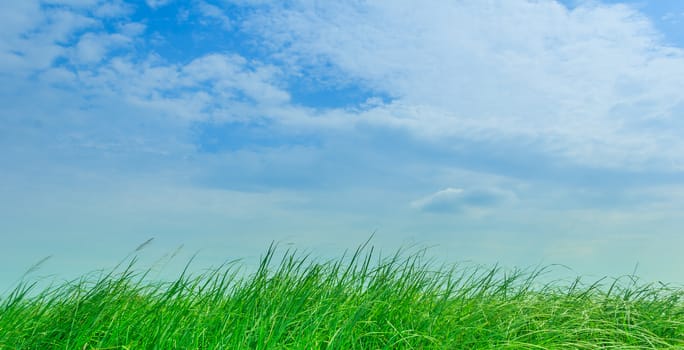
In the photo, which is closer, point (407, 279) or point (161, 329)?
point (161, 329)

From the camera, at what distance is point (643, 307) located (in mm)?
5984

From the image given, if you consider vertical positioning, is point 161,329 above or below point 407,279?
below

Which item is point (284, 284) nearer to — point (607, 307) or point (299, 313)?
point (299, 313)

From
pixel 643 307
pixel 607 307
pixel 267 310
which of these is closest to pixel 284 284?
pixel 267 310

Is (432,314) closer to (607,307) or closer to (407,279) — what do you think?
(407,279)

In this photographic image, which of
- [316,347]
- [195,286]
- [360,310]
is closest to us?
[316,347]

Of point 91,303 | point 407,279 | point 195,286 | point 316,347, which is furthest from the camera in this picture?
point 407,279

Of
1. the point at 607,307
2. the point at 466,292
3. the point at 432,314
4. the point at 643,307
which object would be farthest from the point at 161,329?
the point at 643,307

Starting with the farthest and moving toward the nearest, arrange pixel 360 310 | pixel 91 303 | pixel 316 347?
pixel 91 303, pixel 360 310, pixel 316 347

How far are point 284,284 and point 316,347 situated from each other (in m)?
1.23

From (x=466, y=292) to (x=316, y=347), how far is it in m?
2.13

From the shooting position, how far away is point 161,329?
4.26m

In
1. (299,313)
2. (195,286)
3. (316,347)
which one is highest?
(195,286)

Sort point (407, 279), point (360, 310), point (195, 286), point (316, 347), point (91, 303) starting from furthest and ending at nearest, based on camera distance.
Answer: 1. point (407, 279)
2. point (195, 286)
3. point (91, 303)
4. point (360, 310)
5. point (316, 347)
